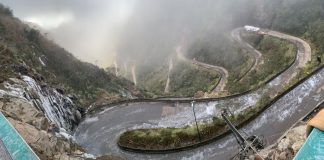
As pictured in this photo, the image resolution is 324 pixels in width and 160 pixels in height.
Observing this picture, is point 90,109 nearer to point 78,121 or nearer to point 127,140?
point 78,121

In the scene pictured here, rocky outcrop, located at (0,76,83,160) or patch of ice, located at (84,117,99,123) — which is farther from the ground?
patch of ice, located at (84,117,99,123)

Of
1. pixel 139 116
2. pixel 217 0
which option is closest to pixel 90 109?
pixel 139 116

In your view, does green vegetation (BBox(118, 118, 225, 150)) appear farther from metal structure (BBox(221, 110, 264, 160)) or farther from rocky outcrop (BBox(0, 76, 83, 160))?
rocky outcrop (BBox(0, 76, 83, 160))

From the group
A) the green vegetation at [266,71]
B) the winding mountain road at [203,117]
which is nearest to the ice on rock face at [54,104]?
the winding mountain road at [203,117]

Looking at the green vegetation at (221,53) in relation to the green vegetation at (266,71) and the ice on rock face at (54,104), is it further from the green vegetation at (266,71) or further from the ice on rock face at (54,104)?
the ice on rock face at (54,104)

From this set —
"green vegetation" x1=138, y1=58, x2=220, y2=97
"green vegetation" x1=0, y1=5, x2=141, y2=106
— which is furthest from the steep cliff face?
"green vegetation" x1=138, y1=58, x2=220, y2=97

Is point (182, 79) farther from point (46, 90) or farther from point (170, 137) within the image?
point (170, 137)

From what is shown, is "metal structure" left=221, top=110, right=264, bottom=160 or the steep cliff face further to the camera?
the steep cliff face
